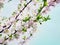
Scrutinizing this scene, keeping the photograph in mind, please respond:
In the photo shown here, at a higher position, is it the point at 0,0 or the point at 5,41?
the point at 0,0

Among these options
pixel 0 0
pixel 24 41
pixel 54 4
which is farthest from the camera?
pixel 24 41

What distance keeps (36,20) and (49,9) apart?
1.63ft

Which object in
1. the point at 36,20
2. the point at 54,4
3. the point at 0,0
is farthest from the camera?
the point at 0,0

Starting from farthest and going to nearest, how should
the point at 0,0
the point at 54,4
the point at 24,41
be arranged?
the point at 24,41
the point at 0,0
the point at 54,4

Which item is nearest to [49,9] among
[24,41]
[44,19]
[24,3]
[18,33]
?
[44,19]

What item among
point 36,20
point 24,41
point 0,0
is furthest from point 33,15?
point 24,41

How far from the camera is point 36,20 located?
770cm

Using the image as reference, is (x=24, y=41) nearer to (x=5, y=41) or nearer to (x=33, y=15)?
(x=5, y=41)

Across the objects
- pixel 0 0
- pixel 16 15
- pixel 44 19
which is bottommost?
pixel 44 19

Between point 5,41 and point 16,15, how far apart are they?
915mm

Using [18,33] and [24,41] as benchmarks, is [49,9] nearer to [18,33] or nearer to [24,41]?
[18,33]

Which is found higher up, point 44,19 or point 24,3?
point 24,3

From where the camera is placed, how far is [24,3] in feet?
25.9

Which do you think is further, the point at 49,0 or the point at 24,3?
the point at 24,3
